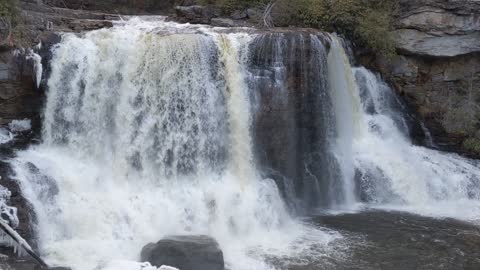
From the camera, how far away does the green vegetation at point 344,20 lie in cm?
1648

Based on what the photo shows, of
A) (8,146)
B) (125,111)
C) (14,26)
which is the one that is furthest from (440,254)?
(14,26)

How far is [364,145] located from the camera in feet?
50.4

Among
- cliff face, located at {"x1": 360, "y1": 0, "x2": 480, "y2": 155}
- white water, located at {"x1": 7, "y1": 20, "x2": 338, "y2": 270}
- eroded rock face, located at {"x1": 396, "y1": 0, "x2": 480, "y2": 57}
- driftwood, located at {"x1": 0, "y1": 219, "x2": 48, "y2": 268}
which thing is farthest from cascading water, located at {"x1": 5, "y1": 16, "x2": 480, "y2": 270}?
eroded rock face, located at {"x1": 396, "y1": 0, "x2": 480, "y2": 57}

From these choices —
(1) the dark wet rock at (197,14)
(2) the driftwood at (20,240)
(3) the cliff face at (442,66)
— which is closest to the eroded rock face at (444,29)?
(3) the cliff face at (442,66)

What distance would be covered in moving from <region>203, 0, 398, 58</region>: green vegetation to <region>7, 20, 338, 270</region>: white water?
143 inches

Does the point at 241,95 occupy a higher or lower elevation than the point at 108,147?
higher

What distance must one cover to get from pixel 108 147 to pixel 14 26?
3.57m

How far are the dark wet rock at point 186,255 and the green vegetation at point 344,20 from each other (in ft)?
29.4

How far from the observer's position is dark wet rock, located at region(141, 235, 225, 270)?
9.43 meters

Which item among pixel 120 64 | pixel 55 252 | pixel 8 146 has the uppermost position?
pixel 120 64

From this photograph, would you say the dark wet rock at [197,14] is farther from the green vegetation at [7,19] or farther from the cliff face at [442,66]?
the green vegetation at [7,19]

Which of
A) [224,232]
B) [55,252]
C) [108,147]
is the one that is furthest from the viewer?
[108,147]

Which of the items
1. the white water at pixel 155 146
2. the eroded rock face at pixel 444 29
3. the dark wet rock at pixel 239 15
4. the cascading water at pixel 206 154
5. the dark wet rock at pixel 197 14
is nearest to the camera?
the cascading water at pixel 206 154

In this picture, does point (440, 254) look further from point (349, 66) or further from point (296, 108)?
point (349, 66)
